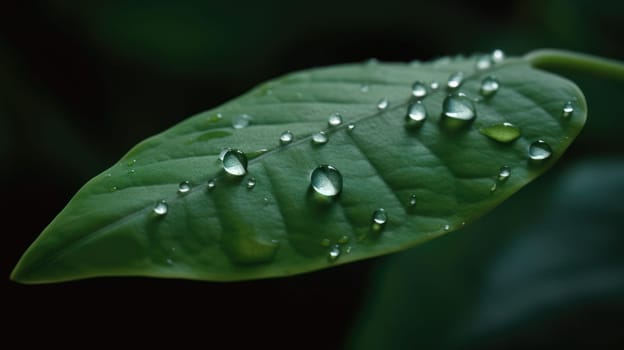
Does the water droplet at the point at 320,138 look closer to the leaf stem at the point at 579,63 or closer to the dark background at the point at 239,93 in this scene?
the leaf stem at the point at 579,63

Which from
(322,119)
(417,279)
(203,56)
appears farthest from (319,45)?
(322,119)

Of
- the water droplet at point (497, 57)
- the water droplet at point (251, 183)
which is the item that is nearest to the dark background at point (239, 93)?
the water droplet at point (497, 57)

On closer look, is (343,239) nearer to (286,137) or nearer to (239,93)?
(286,137)

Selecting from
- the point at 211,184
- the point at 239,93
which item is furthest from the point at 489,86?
the point at 239,93

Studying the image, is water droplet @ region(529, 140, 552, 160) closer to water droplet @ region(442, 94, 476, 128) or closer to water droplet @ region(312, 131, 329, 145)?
water droplet @ region(442, 94, 476, 128)

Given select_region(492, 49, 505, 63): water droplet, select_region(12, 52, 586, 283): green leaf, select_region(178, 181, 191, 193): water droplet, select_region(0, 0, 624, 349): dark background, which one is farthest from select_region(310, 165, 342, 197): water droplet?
select_region(0, 0, 624, 349): dark background

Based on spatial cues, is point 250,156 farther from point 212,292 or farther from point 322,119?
point 212,292
